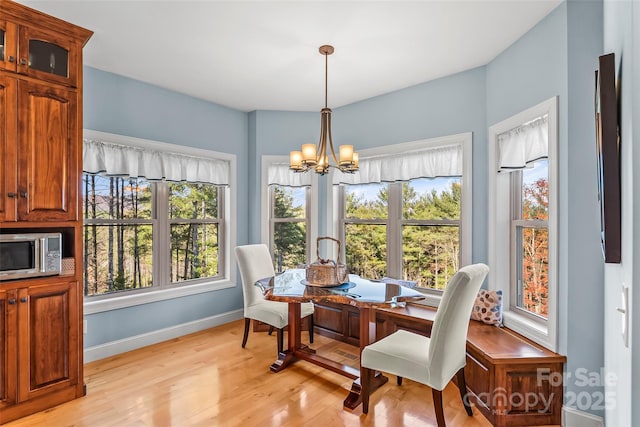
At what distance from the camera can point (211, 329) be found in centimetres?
399

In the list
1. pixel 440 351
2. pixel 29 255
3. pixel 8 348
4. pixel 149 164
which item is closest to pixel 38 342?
pixel 8 348

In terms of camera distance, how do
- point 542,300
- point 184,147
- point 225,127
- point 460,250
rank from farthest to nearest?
point 225,127, point 184,147, point 460,250, point 542,300

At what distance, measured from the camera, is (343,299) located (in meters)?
2.36

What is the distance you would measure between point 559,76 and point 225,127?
11.3ft

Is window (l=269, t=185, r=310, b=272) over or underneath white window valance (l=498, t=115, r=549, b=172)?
underneath

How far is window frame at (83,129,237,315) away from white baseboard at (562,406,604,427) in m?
3.45

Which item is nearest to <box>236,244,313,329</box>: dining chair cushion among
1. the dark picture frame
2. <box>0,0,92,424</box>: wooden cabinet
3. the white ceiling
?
<box>0,0,92,424</box>: wooden cabinet

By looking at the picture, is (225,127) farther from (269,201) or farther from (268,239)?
(268,239)

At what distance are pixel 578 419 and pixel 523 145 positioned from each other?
6.28 feet

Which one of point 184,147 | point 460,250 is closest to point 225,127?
point 184,147

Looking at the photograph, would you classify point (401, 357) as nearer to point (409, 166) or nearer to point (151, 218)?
point (409, 166)

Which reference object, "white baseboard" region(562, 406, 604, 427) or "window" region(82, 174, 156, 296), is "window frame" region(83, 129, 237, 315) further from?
"white baseboard" region(562, 406, 604, 427)

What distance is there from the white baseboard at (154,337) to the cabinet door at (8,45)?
2.41m

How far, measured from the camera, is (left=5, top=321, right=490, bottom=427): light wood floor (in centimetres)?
225
